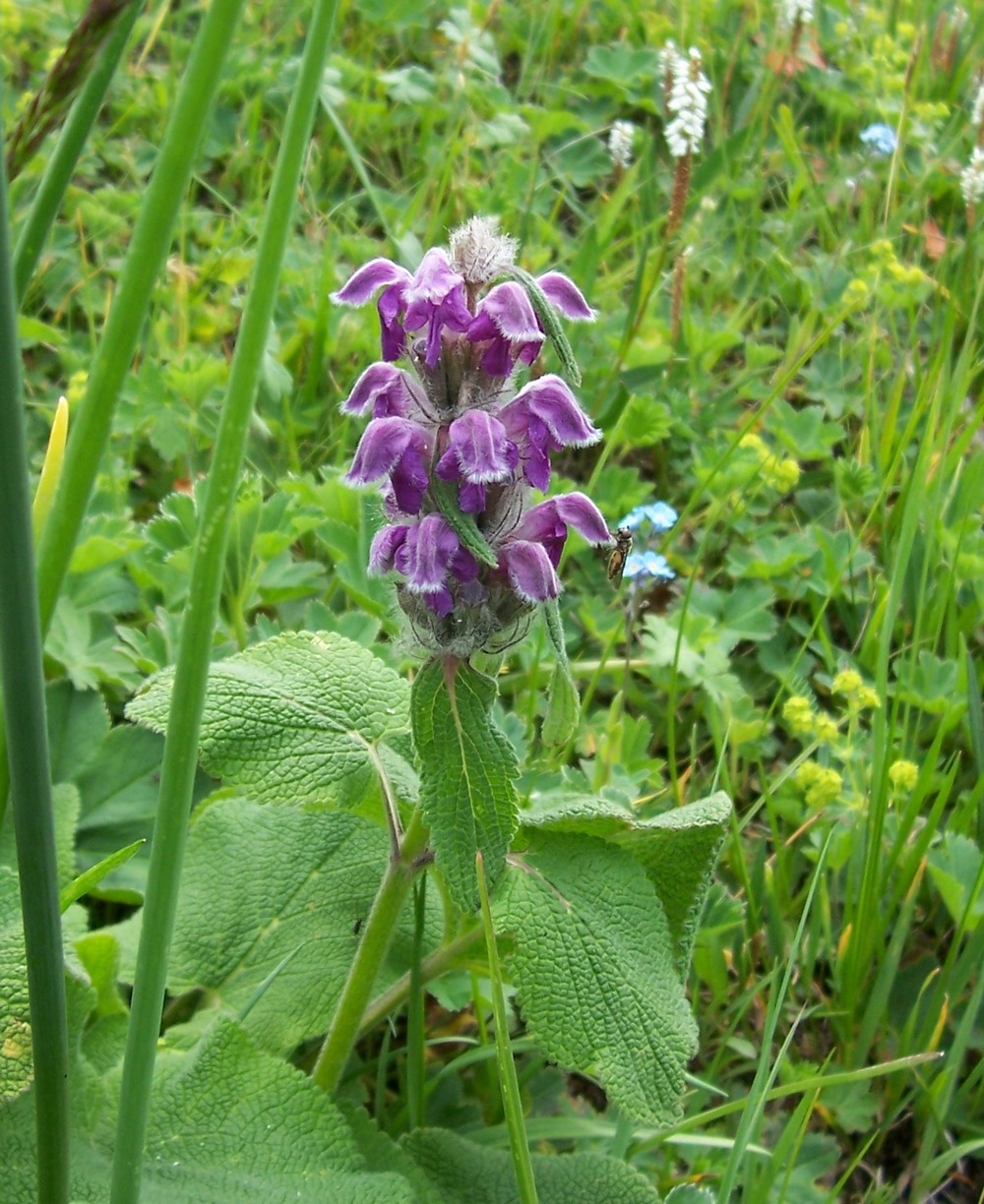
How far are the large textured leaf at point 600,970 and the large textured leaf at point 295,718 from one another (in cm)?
20

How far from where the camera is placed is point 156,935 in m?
0.80

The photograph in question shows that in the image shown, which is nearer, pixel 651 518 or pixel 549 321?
pixel 549 321

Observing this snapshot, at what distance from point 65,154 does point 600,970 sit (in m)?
0.87

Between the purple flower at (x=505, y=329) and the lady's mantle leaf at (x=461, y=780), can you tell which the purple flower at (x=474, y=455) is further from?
the lady's mantle leaf at (x=461, y=780)

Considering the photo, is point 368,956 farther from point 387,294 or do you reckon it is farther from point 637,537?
point 637,537

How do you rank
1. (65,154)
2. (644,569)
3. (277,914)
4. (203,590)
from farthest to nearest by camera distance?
1. (644,569)
2. (277,914)
3. (65,154)
4. (203,590)

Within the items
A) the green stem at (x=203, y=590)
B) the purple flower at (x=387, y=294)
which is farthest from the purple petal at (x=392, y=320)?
the green stem at (x=203, y=590)

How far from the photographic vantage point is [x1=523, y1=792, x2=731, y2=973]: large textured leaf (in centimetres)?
131

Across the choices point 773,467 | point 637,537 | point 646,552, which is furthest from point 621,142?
point 646,552

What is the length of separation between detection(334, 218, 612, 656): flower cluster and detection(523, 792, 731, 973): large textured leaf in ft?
0.78

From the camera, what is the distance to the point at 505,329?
3.46 feet

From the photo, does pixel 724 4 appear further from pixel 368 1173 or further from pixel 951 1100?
pixel 368 1173

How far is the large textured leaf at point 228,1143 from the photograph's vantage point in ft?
3.81

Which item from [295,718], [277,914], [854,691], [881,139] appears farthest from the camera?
[881,139]
